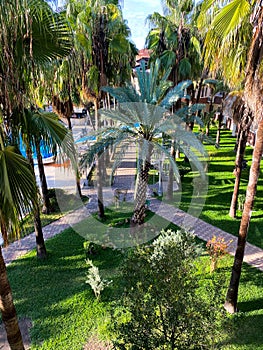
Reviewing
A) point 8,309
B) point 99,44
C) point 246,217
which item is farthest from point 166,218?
point 8,309

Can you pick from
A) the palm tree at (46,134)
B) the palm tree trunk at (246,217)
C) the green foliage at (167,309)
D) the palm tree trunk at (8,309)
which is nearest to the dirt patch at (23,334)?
the palm tree trunk at (8,309)

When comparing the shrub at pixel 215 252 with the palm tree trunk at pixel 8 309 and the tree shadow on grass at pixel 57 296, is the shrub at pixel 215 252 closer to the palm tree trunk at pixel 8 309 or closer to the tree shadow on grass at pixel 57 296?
the tree shadow on grass at pixel 57 296

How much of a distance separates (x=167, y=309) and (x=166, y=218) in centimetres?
811

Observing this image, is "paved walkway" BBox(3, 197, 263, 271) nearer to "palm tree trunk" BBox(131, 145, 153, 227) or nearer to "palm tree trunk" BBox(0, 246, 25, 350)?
"palm tree trunk" BBox(131, 145, 153, 227)

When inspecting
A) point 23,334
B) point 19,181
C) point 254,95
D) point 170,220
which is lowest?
point 23,334

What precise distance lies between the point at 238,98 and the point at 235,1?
302 inches

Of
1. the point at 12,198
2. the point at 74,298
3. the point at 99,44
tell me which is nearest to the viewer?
the point at 12,198

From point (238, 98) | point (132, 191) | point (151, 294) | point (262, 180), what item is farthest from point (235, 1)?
point (262, 180)

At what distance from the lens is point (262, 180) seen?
638 inches

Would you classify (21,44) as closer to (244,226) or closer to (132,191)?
(244,226)

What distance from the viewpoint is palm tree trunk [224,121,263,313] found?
6070 millimetres

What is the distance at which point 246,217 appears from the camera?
6.41 meters

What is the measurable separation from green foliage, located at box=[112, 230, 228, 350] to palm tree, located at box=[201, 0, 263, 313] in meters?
2.76

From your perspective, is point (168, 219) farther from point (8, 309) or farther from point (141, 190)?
point (8, 309)
